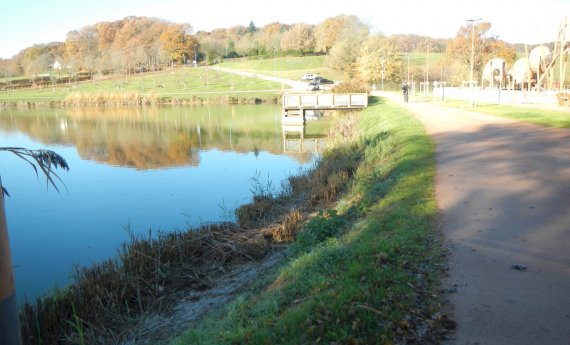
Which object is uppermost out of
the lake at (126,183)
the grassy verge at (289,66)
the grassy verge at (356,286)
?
the grassy verge at (289,66)

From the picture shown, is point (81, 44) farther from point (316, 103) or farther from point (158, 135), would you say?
point (316, 103)

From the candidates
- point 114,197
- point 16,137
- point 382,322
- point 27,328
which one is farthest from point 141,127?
point 382,322

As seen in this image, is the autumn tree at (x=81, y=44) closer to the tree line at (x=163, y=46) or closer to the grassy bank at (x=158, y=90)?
the tree line at (x=163, y=46)

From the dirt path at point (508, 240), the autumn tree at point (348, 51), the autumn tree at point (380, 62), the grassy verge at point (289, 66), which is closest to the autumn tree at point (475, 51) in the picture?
the autumn tree at point (380, 62)

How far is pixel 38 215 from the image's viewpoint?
15250 millimetres

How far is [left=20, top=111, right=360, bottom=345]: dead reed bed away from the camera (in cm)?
771

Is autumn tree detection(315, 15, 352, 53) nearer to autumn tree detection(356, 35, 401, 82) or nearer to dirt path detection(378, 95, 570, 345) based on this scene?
autumn tree detection(356, 35, 401, 82)

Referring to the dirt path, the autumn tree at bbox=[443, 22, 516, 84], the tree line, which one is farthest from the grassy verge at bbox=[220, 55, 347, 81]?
the dirt path

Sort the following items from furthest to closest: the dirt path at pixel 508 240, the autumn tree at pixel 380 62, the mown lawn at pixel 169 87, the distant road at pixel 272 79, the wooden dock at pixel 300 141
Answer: the distant road at pixel 272 79 → the mown lawn at pixel 169 87 → the autumn tree at pixel 380 62 → the wooden dock at pixel 300 141 → the dirt path at pixel 508 240

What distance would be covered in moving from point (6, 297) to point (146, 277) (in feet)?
23.7

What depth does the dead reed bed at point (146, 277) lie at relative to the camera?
7.71m

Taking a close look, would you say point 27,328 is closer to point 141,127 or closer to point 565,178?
point 565,178

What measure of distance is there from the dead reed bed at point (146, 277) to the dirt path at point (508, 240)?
389 centimetres

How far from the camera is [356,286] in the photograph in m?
5.64
